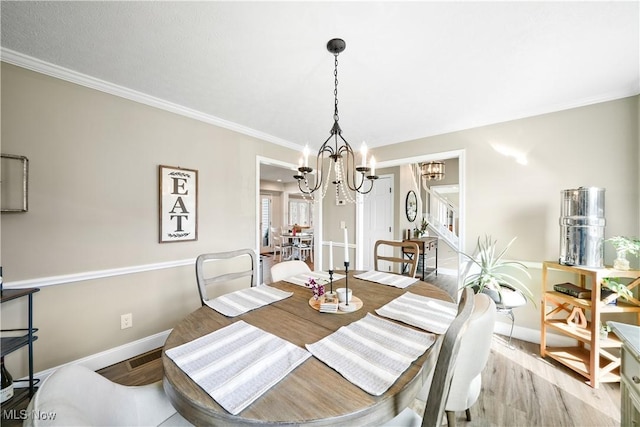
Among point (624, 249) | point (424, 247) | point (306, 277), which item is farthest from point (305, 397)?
point (424, 247)

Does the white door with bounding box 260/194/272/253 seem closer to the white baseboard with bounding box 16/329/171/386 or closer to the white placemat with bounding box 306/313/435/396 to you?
the white baseboard with bounding box 16/329/171/386

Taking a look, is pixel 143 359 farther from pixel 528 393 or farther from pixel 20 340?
pixel 528 393

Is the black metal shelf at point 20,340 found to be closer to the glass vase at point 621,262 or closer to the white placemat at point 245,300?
the white placemat at point 245,300

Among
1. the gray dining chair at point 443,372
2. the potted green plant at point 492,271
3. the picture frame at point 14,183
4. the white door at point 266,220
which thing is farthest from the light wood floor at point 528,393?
the white door at point 266,220

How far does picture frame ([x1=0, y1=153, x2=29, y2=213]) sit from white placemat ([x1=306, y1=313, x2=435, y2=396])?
7.34 ft

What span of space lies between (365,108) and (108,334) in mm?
3125

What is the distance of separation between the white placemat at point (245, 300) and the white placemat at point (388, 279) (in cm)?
70

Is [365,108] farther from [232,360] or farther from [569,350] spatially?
[569,350]

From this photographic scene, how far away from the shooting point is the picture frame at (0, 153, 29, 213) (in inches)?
62.8

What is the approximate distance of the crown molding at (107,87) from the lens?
1619 millimetres

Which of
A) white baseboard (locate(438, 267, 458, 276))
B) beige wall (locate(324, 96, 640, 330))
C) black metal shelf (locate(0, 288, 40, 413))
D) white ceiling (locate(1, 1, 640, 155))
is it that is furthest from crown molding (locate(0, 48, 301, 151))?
white baseboard (locate(438, 267, 458, 276))

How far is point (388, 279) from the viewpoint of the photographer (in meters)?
1.90

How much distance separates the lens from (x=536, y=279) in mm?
2424

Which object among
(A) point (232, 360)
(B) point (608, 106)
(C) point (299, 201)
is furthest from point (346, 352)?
(C) point (299, 201)
